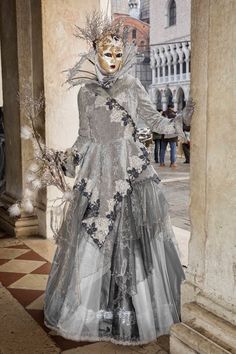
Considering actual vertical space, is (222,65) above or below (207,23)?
below

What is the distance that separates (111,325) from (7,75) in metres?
3.16

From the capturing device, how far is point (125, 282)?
2412 millimetres

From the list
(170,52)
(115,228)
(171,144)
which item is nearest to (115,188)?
(115,228)

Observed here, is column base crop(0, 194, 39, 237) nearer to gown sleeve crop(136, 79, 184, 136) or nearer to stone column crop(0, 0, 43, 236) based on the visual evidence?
stone column crop(0, 0, 43, 236)

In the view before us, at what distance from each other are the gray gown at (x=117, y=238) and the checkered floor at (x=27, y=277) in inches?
7.9

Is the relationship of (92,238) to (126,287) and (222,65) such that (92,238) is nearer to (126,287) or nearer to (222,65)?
(126,287)

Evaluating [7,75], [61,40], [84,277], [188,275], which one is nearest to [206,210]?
[188,275]

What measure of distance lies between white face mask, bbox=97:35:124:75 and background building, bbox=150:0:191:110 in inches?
1468

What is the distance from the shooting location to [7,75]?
4812mm

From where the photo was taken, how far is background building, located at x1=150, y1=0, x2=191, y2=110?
4025 cm

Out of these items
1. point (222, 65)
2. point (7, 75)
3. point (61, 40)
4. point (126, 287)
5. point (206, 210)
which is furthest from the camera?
point (7, 75)

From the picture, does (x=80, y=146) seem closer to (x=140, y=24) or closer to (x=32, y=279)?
(x=32, y=279)

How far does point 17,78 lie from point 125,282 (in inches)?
109

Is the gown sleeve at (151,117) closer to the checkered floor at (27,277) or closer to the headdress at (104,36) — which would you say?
the headdress at (104,36)
